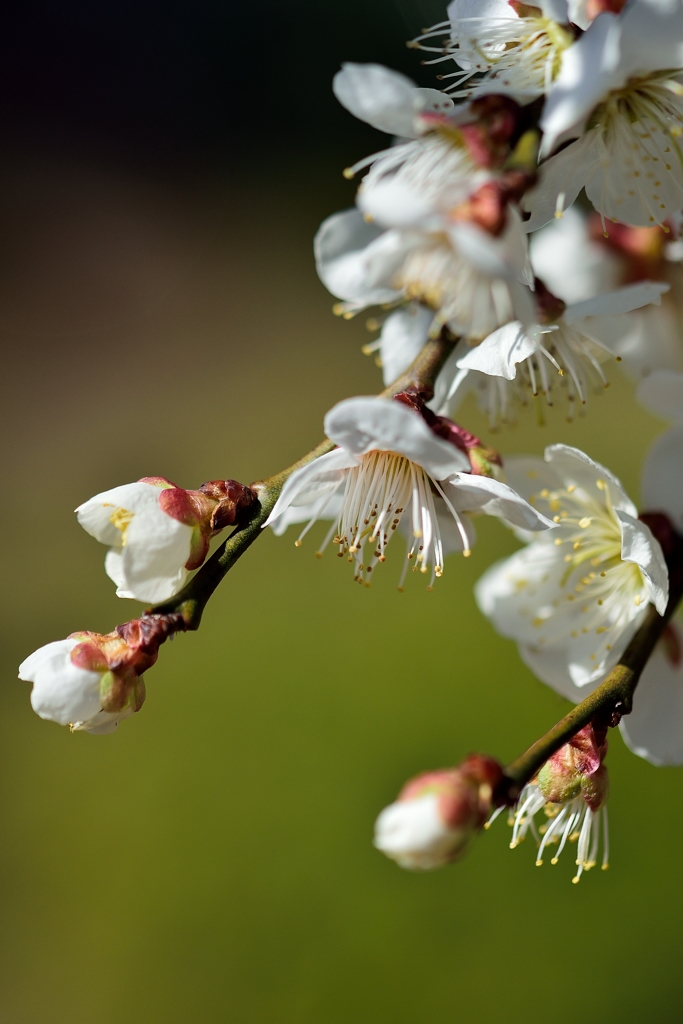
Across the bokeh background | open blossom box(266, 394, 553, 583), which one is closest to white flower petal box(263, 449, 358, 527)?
open blossom box(266, 394, 553, 583)

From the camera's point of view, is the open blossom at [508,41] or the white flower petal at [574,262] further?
the white flower petal at [574,262]

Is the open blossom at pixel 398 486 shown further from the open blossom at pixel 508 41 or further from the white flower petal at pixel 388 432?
the open blossom at pixel 508 41

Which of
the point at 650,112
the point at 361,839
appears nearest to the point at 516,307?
the point at 650,112

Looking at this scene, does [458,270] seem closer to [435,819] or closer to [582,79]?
[582,79]

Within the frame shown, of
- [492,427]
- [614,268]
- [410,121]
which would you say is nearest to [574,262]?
[614,268]

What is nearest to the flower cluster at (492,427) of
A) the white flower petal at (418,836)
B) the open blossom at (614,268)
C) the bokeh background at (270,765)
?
the white flower petal at (418,836)

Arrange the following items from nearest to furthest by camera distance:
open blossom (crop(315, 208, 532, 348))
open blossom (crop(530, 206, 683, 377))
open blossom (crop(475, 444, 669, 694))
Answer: open blossom (crop(315, 208, 532, 348))
open blossom (crop(475, 444, 669, 694))
open blossom (crop(530, 206, 683, 377))

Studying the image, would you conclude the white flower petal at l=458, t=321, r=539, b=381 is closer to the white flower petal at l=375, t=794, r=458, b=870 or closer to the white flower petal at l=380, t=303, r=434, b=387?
the white flower petal at l=380, t=303, r=434, b=387
